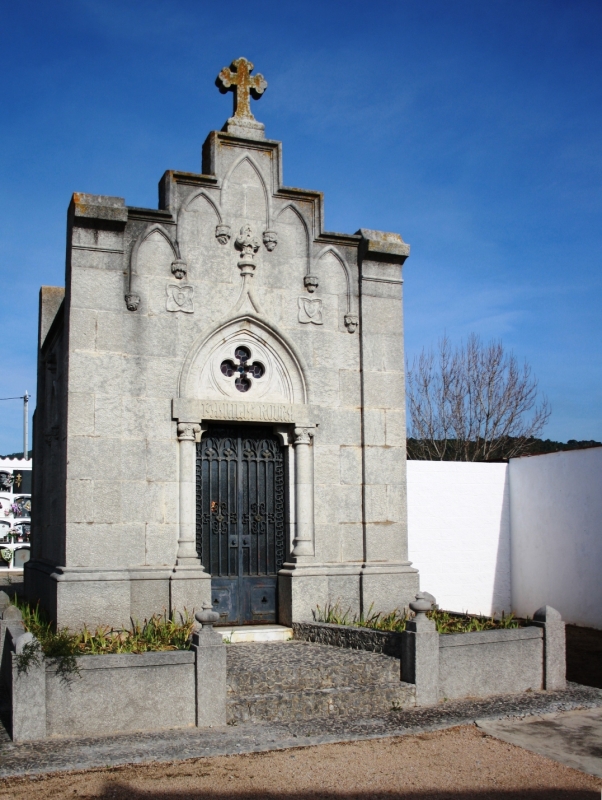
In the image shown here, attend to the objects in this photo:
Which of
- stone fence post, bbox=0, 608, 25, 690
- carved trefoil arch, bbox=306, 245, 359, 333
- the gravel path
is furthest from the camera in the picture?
carved trefoil arch, bbox=306, 245, 359, 333

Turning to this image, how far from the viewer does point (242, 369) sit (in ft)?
34.4

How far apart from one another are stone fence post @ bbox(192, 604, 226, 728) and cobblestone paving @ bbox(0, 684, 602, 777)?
143mm

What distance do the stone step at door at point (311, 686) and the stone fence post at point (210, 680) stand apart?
0.46 ft

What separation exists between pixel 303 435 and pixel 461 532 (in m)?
6.14

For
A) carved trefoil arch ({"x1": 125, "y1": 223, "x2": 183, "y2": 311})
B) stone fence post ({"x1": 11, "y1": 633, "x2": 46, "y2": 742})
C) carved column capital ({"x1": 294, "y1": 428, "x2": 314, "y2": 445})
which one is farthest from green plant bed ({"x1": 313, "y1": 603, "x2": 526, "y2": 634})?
carved trefoil arch ({"x1": 125, "y1": 223, "x2": 183, "y2": 311})

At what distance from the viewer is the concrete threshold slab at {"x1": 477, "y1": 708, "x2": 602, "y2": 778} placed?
23.0ft

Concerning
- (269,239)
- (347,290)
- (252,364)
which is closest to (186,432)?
(252,364)

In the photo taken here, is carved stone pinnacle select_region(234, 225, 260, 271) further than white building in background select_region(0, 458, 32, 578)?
No

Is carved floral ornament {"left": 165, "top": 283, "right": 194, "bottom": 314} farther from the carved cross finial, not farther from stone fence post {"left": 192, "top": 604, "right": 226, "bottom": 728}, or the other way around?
stone fence post {"left": 192, "top": 604, "right": 226, "bottom": 728}

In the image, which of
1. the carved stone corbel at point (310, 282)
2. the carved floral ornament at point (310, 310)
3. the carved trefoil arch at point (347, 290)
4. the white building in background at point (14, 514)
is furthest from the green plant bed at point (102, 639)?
the white building in background at point (14, 514)

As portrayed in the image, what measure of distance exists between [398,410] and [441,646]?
3279 millimetres

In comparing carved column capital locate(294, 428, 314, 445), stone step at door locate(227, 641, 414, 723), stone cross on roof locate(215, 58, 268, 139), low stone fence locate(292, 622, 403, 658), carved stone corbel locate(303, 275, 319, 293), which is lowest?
stone step at door locate(227, 641, 414, 723)

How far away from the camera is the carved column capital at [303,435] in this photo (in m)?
10.4

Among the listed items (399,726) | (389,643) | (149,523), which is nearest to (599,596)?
(389,643)
